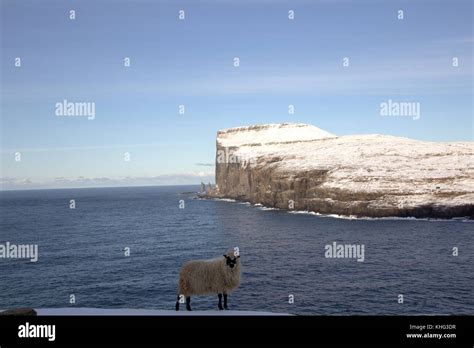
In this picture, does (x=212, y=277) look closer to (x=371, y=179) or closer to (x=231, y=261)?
(x=231, y=261)

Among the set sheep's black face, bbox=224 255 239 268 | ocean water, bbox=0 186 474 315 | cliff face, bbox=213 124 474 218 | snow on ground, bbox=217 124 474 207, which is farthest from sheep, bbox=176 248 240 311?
snow on ground, bbox=217 124 474 207

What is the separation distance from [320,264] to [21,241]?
227 feet

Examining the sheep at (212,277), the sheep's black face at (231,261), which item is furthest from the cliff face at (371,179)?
the sheep's black face at (231,261)

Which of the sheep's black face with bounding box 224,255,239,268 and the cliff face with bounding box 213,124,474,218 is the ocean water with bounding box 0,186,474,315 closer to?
the cliff face with bounding box 213,124,474,218

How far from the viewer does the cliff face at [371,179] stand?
123 meters

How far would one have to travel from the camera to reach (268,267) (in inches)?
2424

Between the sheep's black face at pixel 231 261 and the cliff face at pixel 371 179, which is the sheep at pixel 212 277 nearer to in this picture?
the sheep's black face at pixel 231 261

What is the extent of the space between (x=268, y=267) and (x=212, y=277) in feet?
146

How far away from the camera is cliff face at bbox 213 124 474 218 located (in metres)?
123

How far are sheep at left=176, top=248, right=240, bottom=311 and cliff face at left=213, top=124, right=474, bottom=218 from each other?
11436 centimetres

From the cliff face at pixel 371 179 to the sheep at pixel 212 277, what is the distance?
114362mm

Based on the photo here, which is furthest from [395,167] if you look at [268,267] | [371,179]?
[268,267]
